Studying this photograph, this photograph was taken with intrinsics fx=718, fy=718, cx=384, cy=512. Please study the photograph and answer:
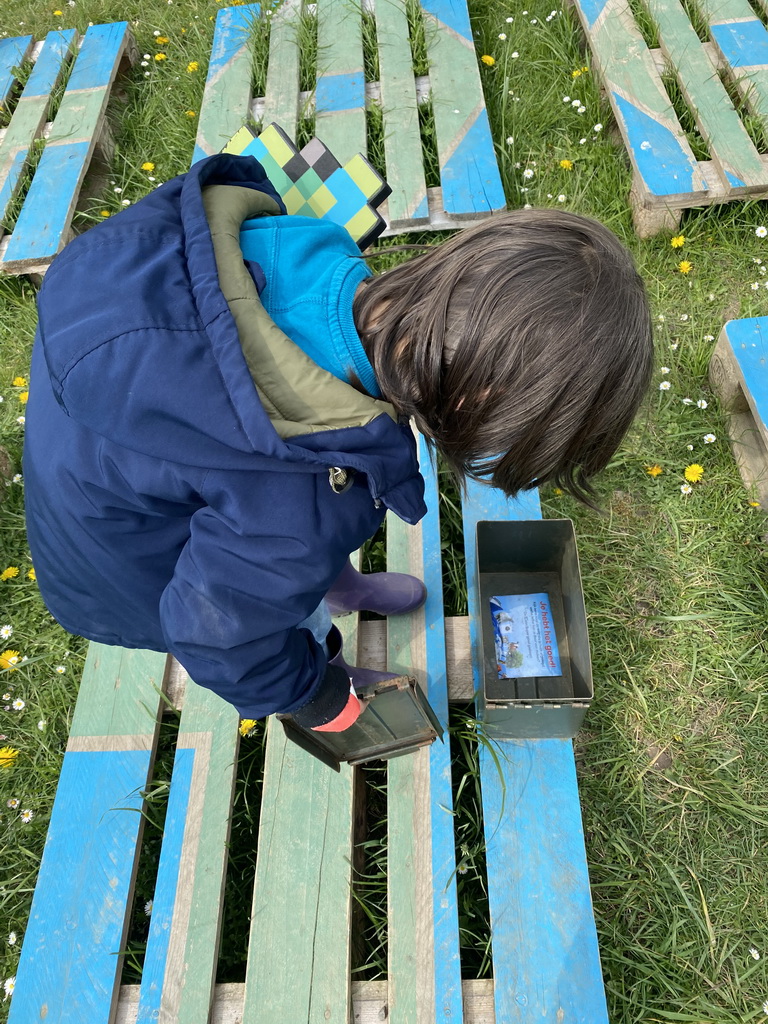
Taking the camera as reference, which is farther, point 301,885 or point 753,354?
point 753,354

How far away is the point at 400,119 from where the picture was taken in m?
2.61

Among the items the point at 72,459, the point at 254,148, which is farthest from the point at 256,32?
the point at 72,459

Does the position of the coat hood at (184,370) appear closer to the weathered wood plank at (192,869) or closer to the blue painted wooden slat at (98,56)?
the weathered wood plank at (192,869)

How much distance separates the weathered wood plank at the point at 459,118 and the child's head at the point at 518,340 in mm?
1485

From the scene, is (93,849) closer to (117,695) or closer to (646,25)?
(117,695)

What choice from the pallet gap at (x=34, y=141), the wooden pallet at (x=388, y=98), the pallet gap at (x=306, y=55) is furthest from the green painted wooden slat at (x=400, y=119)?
the pallet gap at (x=34, y=141)

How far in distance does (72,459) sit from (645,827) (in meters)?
1.43

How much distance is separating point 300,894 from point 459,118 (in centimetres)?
249

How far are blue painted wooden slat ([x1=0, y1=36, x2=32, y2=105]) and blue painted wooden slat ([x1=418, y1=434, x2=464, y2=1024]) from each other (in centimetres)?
263

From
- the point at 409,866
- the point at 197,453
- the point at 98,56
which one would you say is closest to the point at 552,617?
the point at 409,866

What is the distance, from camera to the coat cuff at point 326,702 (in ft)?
4.00

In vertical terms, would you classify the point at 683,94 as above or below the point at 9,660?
above

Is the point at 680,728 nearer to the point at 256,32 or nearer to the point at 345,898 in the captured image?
the point at 345,898

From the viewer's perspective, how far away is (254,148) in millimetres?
1484
